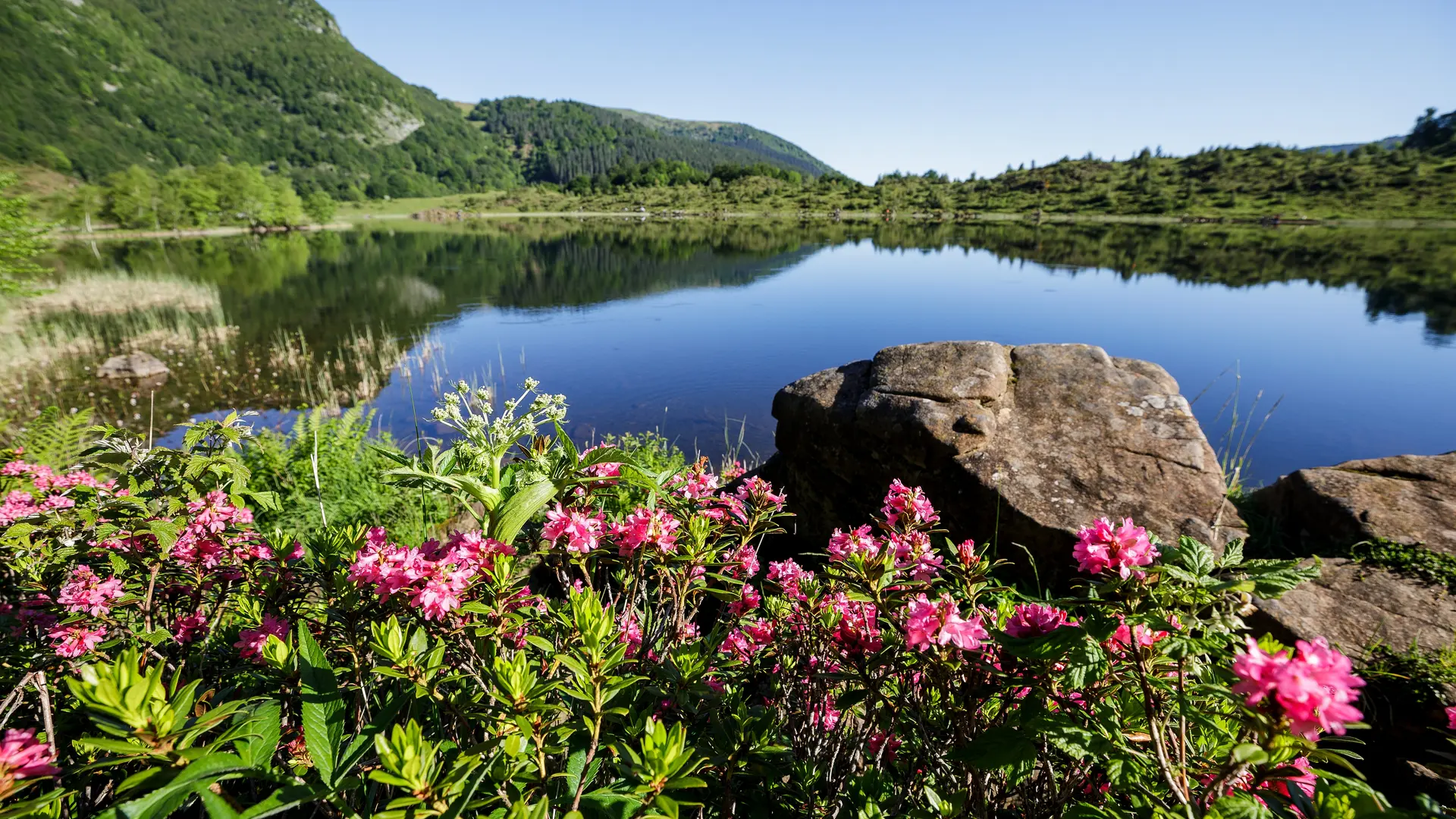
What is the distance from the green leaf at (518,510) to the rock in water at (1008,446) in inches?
153

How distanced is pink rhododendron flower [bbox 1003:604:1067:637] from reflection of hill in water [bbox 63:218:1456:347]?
2218 cm

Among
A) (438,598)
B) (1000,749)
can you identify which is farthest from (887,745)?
(438,598)

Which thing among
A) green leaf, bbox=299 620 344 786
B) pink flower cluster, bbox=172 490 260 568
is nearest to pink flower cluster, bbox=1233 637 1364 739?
green leaf, bbox=299 620 344 786

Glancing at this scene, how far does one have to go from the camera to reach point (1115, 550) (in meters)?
1.64

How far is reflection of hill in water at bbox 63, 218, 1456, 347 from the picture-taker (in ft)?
80.1

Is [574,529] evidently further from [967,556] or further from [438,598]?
[967,556]

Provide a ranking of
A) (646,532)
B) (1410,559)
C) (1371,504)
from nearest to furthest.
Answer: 1. (646,532)
2. (1410,559)
3. (1371,504)

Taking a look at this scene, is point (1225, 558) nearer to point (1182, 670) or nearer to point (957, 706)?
point (1182, 670)

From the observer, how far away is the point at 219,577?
2463mm

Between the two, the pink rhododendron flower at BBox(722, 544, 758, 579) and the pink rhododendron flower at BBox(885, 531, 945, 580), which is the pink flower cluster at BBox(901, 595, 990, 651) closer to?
the pink rhododendron flower at BBox(885, 531, 945, 580)

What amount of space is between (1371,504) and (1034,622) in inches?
202

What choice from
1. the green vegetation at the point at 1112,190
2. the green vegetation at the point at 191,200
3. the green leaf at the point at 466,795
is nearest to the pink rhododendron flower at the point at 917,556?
the green leaf at the point at 466,795

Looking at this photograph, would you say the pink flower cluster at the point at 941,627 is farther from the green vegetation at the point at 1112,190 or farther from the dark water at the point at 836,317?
the green vegetation at the point at 1112,190

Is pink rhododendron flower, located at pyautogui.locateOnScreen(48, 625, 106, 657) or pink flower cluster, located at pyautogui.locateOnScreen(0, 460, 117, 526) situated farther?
pink flower cluster, located at pyautogui.locateOnScreen(0, 460, 117, 526)
